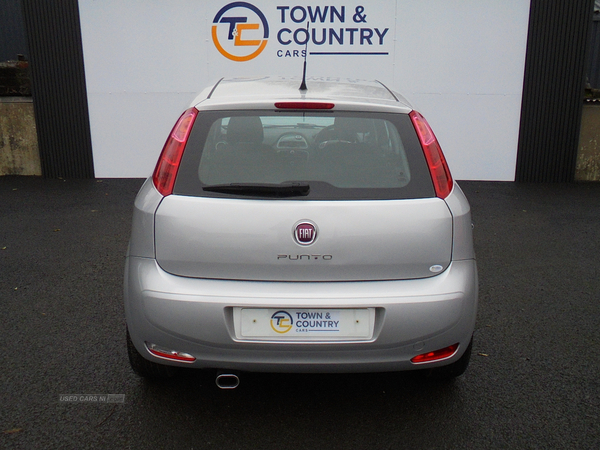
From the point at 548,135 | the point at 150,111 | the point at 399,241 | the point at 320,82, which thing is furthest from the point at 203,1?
the point at 399,241

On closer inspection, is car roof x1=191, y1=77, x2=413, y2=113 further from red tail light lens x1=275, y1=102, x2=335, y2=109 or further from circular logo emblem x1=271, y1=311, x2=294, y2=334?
circular logo emblem x1=271, y1=311, x2=294, y2=334

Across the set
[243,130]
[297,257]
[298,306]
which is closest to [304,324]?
[298,306]

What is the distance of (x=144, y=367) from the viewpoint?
9.62 feet

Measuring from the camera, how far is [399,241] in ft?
8.15

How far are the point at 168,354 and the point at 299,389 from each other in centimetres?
82

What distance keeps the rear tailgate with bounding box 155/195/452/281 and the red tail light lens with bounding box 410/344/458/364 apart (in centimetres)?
36

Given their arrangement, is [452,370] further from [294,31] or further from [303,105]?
[294,31]

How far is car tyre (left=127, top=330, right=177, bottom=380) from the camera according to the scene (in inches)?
114

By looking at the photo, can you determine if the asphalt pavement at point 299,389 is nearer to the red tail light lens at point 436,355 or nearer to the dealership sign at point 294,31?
the red tail light lens at point 436,355

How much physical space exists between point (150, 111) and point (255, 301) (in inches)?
288

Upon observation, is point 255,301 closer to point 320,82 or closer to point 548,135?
point 320,82

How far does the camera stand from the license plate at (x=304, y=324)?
7.99 ft

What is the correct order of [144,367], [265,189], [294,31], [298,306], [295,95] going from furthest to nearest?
[294,31]
[144,367]
[295,95]
[265,189]
[298,306]

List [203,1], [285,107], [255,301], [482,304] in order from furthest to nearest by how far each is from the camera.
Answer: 1. [203,1]
2. [482,304]
3. [285,107]
4. [255,301]
